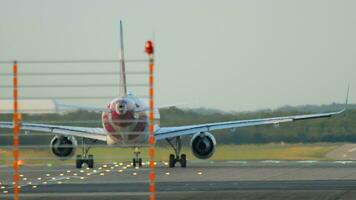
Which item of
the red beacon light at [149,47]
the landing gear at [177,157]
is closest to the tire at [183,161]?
the landing gear at [177,157]

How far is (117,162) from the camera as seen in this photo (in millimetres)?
48719

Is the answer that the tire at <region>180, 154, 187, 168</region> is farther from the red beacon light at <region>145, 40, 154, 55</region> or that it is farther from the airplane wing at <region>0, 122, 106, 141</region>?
the red beacon light at <region>145, 40, 154, 55</region>

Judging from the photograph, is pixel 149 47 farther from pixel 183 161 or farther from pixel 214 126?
pixel 214 126

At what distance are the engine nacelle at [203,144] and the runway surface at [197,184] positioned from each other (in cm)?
570

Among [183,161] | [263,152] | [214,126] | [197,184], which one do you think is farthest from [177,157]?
[197,184]

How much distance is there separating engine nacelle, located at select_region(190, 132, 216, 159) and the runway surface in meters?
5.70

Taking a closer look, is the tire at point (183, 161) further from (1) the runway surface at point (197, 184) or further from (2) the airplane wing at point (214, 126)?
(1) the runway surface at point (197, 184)

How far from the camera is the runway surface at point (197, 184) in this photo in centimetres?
2467

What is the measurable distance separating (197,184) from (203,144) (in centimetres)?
1564

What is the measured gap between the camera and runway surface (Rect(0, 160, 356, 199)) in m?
24.7

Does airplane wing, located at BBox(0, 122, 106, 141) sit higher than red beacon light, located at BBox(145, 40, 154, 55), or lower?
higher

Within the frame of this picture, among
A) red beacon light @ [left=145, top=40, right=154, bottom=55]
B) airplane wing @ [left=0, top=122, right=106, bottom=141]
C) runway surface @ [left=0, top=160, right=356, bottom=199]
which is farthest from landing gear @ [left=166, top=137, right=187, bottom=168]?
red beacon light @ [left=145, top=40, right=154, bottom=55]

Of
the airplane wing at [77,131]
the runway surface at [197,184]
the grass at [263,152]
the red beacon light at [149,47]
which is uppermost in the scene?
the airplane wing at [77,131]

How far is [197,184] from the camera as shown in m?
29.6
